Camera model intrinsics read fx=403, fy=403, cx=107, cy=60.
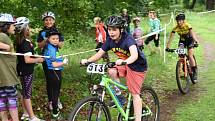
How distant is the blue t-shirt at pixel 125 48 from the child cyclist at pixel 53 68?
1.52 metres

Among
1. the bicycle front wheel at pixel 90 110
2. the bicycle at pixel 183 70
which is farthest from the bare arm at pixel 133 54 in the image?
the bicycle at pixel 183 70

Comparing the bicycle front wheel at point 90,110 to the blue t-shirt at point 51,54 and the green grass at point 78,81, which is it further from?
the green grass at point 78,81

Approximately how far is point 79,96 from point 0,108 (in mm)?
3017

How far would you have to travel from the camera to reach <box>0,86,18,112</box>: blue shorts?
239 inches

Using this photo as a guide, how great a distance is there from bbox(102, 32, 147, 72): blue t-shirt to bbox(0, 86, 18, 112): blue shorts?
5.11ft

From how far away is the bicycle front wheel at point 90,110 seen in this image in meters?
5.19

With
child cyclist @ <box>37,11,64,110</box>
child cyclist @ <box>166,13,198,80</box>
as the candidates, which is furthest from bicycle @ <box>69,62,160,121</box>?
child cyclist @ <box>166,13,198,80</box>

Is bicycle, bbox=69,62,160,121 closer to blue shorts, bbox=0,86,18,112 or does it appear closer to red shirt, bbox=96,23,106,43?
blue shorts, bbox=0,86,18,112

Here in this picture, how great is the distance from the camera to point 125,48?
579 cm

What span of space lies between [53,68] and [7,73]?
128 centimetres

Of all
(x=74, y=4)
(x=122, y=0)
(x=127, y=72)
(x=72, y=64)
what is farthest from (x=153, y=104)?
(x=72, y=64)

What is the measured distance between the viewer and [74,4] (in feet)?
28.6

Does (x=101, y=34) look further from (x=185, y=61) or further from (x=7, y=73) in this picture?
(x=7, y=73)

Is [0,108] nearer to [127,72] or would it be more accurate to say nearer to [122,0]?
[127,72]
